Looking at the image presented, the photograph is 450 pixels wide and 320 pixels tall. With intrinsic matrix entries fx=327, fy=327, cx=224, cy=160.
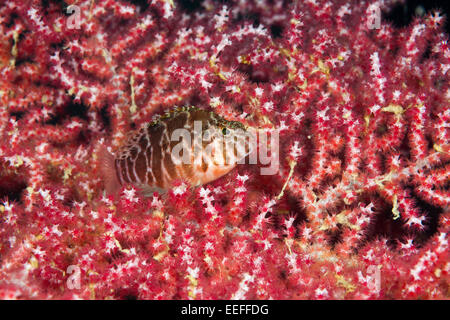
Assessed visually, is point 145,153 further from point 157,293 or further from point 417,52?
point 417,52

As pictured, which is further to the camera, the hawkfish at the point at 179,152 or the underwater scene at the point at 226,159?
the hawkfish at the point at 179,152

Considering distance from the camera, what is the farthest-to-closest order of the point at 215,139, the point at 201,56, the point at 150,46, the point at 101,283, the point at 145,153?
the point at 150,46 → the point at 201,56 → the point at 145,153 → the point at 215,139 → the point at 101,283

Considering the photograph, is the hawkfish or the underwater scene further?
the hawkfish
